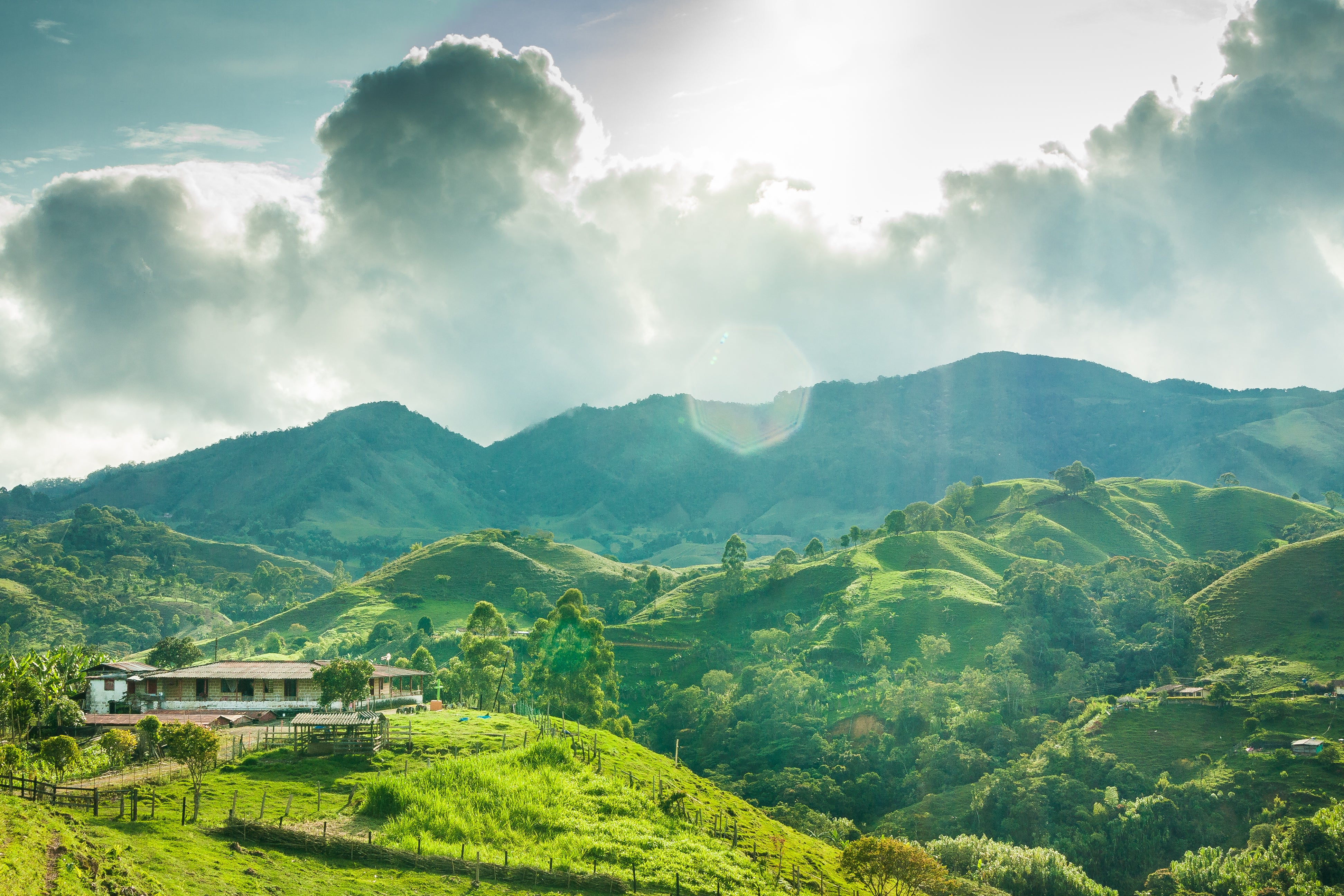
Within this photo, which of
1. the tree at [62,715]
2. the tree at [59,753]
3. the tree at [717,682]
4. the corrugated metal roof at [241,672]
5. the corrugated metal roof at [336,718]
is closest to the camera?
the tree at [59,753]

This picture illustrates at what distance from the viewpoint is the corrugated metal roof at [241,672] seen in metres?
78.1

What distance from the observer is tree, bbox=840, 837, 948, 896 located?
5722 centimetres

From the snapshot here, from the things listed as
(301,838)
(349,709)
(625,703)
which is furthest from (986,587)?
(301,838)

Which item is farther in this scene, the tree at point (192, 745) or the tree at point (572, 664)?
the tree at point (572, 664)

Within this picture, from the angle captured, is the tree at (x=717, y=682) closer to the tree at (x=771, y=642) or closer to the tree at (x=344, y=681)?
the tree at (x=771, y=642)

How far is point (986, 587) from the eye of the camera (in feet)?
561

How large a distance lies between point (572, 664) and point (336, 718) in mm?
33256

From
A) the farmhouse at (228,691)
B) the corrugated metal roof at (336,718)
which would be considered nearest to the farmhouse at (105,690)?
the farmhouse at (228,691)

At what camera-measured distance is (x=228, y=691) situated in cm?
7875

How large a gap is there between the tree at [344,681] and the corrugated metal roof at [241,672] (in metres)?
8.56

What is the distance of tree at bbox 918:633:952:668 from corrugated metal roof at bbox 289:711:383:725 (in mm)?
95553

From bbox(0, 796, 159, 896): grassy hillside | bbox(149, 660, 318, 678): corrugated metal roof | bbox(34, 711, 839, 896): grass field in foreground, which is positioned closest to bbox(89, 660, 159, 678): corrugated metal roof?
bbox(149, 660, 318, 678): corrugated metal roof

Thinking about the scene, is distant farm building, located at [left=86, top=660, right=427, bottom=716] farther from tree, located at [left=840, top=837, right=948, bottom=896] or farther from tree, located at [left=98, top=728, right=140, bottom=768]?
tree, located at [left=840, top=837, right=948, bottom=896]

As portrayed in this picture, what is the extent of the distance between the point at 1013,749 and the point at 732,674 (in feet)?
179
